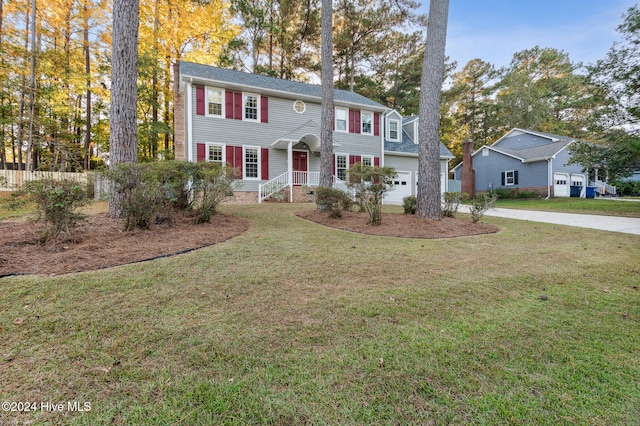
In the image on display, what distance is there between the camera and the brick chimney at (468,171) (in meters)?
22.8

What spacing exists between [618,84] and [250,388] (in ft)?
59.2

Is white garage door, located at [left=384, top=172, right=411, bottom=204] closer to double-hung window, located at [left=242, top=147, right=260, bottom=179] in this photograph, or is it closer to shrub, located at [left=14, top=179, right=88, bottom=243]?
double-hung window, located at [left=242, top=147, right=260, bottom=179]

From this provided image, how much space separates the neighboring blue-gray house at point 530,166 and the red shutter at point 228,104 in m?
21.0

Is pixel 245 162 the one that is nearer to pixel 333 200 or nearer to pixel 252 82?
pixel 252 82

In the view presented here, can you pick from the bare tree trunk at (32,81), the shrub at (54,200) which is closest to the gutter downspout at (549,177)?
the shrub at (54,200)

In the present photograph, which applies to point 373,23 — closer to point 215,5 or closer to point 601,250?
point 215,5

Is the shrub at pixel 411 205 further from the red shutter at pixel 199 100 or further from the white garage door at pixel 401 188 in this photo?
the red shutter at pixel 199 100

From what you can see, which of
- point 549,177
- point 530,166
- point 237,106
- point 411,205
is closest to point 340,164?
point 237,106

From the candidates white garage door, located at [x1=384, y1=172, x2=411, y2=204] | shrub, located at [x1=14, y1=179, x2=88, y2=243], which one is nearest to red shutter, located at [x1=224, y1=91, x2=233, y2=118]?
shrub, located at [x1=14, y1=179, x2=88, y2=243]

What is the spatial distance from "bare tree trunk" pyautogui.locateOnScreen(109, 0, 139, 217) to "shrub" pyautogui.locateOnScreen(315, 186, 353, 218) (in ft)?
14.5

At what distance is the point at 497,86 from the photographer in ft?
96.8

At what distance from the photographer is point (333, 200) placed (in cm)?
742

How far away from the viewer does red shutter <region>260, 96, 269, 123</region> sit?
13531 mm

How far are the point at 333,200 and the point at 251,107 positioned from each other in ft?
27.9
